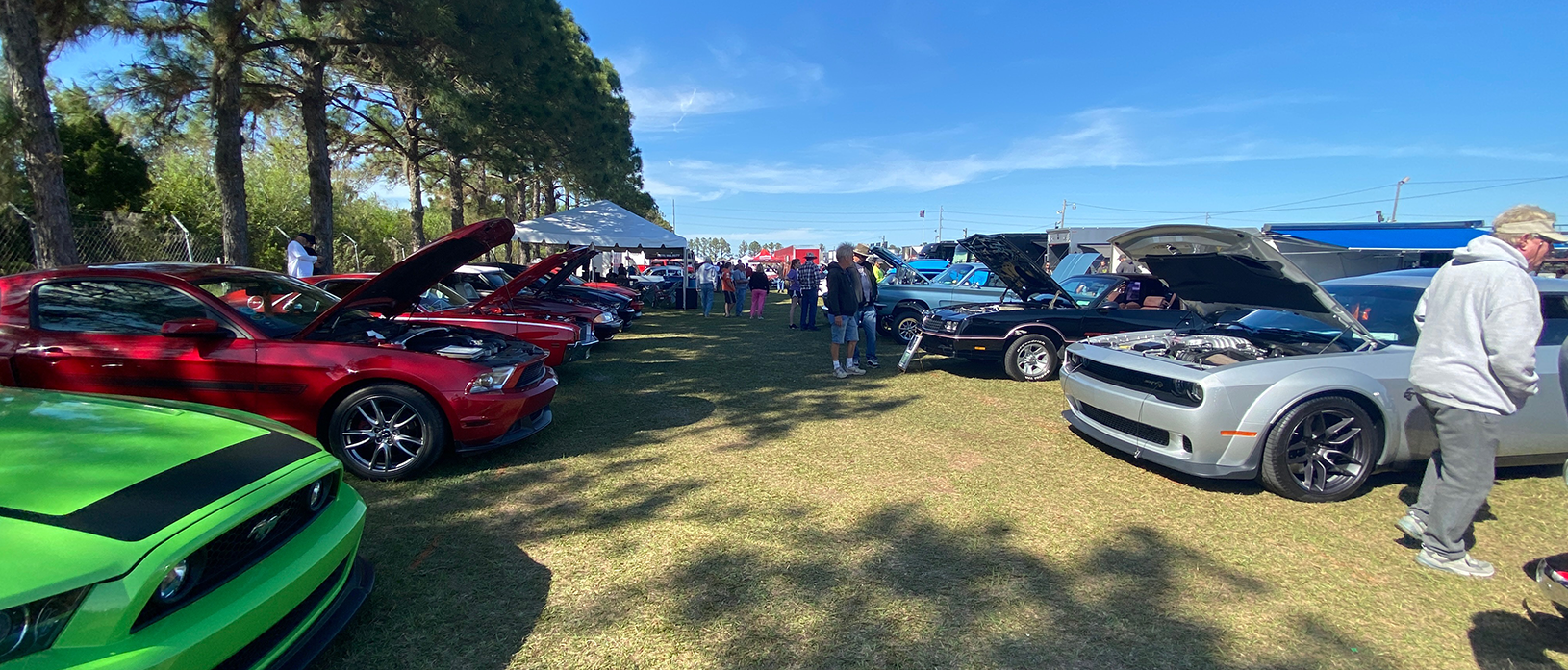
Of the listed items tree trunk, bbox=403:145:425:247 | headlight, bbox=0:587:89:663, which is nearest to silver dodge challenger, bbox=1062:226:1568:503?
headlight, bbox=0:587:89:663

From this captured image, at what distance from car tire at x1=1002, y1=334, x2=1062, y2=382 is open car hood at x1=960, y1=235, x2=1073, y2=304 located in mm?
656

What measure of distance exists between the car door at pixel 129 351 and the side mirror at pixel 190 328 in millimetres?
99

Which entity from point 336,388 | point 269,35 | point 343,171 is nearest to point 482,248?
point 336,388

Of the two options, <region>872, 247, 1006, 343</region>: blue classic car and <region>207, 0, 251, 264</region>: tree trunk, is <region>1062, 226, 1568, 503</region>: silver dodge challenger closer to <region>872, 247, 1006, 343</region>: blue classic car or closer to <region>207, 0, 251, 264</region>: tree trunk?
<region>872, 247, 1006, 343</region>: blue classic car

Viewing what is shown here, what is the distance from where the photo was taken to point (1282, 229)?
16.5 meters

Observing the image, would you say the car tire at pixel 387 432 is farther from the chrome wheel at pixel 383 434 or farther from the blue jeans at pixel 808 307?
the blue jeans at pixel 808 307

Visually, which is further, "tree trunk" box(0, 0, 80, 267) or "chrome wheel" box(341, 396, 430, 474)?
"tree trunk" box(0, 0, 80, 267)

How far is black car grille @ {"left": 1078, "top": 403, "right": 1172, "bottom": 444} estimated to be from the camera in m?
4.06

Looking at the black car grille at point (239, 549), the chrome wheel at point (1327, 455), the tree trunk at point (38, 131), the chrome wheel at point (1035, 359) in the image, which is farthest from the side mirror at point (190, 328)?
the chrome wheel at point (1035, 359)

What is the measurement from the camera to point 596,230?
14656 millimetres

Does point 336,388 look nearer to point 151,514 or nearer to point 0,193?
point 151,514

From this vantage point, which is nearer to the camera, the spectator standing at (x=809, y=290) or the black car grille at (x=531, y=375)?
the black car grille at (x=531, y=375)

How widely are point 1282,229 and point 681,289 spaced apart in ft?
53.1

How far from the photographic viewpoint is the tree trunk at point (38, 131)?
645 cm
